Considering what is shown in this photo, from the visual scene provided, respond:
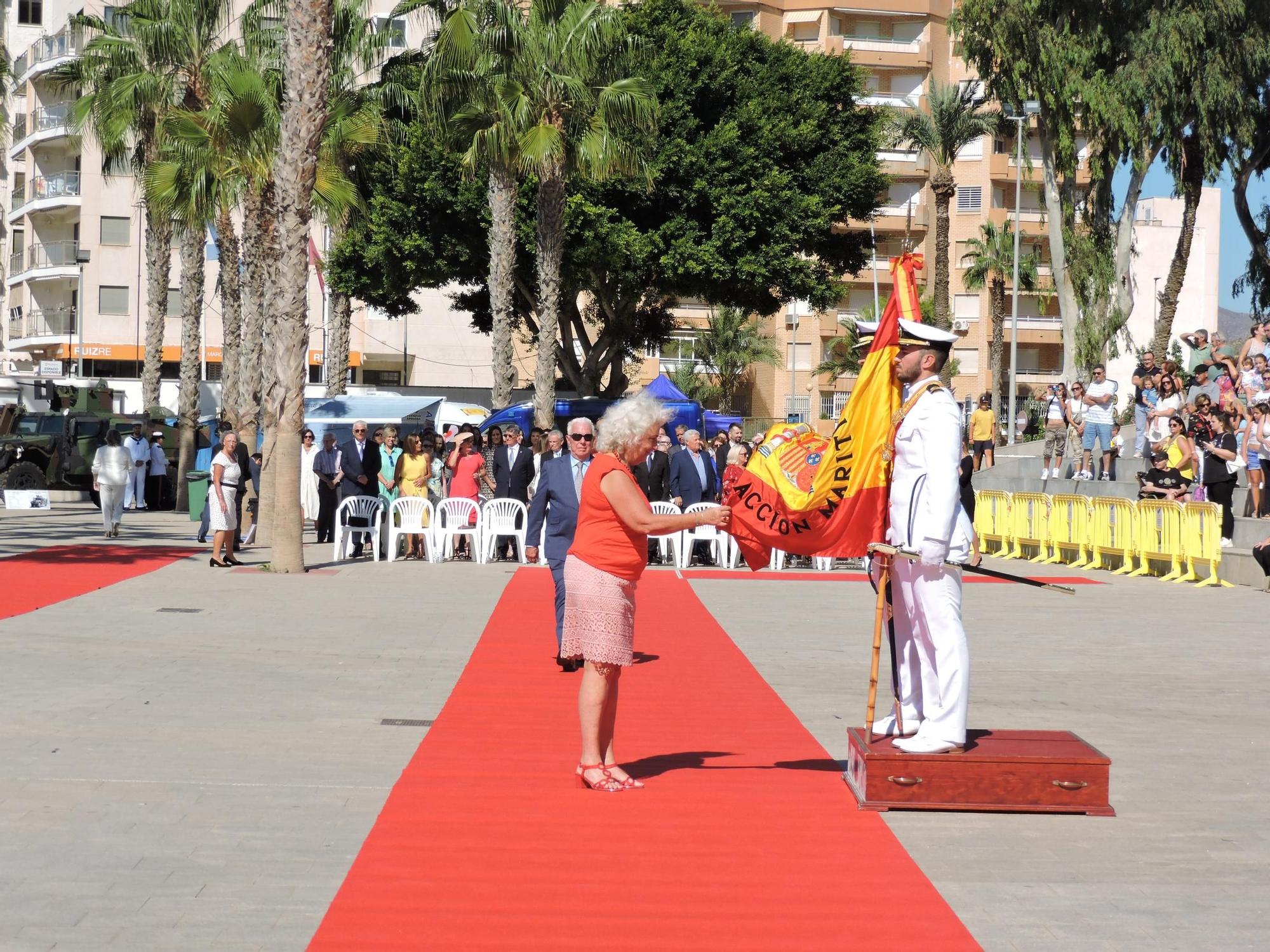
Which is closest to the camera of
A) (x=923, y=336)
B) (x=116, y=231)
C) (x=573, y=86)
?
(x=923, y=336)

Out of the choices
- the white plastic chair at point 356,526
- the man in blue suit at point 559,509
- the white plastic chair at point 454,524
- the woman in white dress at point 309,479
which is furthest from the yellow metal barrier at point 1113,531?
the woman in white dress at point 309,479

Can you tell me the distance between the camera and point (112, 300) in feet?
221

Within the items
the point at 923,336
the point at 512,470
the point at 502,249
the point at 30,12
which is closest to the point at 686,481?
the point at 512,470

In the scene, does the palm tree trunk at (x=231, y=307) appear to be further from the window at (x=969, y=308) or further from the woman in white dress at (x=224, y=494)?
the window at (x=969, y=308)

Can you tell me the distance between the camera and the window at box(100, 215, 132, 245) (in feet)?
222

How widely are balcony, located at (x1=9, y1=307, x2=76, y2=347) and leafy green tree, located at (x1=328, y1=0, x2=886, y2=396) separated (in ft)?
97.8

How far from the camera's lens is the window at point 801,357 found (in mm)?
75250

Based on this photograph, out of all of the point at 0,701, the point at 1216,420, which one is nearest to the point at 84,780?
the point at 0,701

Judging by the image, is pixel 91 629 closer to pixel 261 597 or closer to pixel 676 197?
pixel 261 597

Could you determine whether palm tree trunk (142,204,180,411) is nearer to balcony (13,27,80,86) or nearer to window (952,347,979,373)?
balcony (13,27,80,86)

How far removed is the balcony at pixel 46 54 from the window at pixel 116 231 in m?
6.95

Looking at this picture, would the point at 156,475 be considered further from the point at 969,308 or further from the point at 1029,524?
the point at 969,308

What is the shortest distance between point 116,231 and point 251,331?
137 feet

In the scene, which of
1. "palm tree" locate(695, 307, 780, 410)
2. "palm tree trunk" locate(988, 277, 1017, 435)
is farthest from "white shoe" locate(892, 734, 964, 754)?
"palm tree" locate(695, 307, 780, 410)
